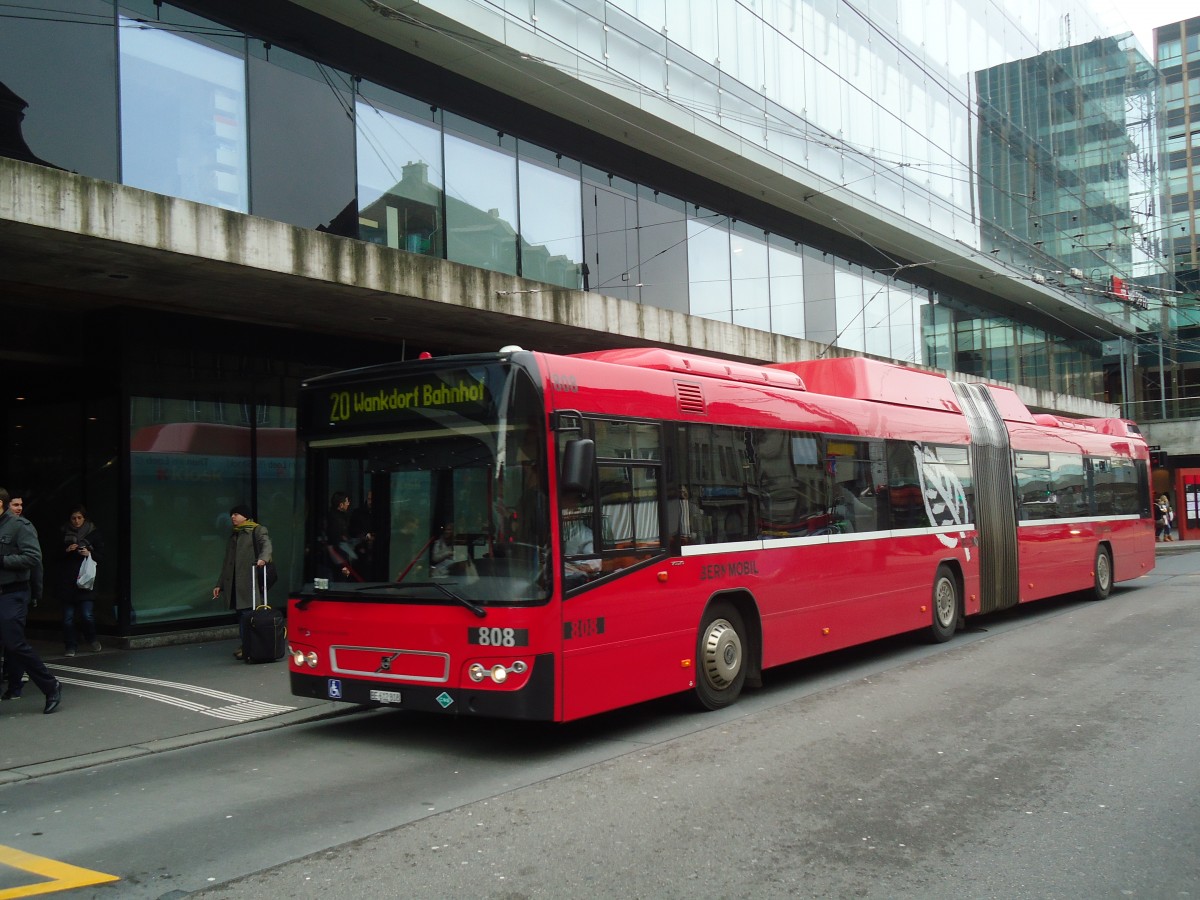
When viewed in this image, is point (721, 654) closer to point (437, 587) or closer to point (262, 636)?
point (437, 587)

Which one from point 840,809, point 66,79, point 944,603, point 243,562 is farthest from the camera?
point 944,603

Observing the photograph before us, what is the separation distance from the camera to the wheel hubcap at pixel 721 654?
906 cm

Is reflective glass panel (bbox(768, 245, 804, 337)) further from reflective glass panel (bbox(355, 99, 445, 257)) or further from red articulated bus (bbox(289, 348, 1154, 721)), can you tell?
red articulated bus (bbox(289, 348, 1154, 721))

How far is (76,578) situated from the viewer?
1241 cm

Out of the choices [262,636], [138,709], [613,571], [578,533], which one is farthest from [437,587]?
[262,636]

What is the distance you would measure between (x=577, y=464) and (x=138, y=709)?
16.6ft

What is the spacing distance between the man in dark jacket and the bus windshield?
8.87ft

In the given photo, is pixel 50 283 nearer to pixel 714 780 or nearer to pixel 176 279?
pixel 176 279

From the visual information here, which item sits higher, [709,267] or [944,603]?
[709,267]

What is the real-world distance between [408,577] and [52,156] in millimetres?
6993

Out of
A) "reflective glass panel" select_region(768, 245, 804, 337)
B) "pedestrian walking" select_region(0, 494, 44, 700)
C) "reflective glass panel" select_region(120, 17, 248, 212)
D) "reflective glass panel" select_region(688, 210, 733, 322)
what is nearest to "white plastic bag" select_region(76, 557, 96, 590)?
"pedestrian walking" select_region(0, 494, 44, 700)

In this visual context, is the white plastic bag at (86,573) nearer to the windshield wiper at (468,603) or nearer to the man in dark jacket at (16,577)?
the man in dark jacket at (16,577)

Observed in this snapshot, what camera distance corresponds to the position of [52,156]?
11.4 metres

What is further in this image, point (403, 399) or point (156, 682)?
point (156, 682)
